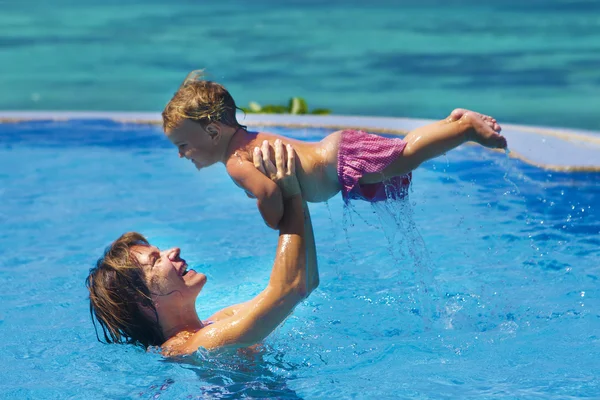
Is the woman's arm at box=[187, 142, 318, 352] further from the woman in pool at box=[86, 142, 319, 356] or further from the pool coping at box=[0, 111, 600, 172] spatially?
the pool coping at box=[0, 111, 600, 172]

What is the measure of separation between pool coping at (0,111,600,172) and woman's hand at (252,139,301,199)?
353cm

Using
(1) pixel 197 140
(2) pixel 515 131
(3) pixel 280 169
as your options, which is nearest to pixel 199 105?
(1) pixel 197 140

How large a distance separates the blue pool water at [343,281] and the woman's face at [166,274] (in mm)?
295

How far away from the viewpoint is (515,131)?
7.94m

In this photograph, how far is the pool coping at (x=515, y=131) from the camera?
23.0 ft

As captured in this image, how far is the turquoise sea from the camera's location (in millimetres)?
12783

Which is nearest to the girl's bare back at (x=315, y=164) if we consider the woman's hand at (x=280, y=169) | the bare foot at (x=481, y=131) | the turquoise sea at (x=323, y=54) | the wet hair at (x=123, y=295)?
the woman's hand at (x=280, y=169)

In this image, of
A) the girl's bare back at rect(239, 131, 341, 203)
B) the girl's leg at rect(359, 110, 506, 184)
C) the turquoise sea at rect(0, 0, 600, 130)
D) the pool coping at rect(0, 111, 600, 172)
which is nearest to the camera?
the girl's bare back at rect(239, 131, 341, 203)

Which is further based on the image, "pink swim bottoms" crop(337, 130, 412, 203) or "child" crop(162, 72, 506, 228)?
"pink swim bottoms" crop(337, 130, 412, 203)

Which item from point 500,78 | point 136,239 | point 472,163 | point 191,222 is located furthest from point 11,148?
point 500,78

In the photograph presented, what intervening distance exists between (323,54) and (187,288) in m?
12.9

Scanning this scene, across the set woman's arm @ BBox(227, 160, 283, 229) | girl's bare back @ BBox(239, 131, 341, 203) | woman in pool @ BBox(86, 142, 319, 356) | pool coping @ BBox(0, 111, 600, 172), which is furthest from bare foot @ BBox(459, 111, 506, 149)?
pool coping @ BBox(0, 111, 600, 172)

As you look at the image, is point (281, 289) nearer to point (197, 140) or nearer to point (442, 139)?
point (197, 140)

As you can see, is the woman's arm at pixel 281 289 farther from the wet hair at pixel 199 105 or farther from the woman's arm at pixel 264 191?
the wet hair at pixel 199 105
